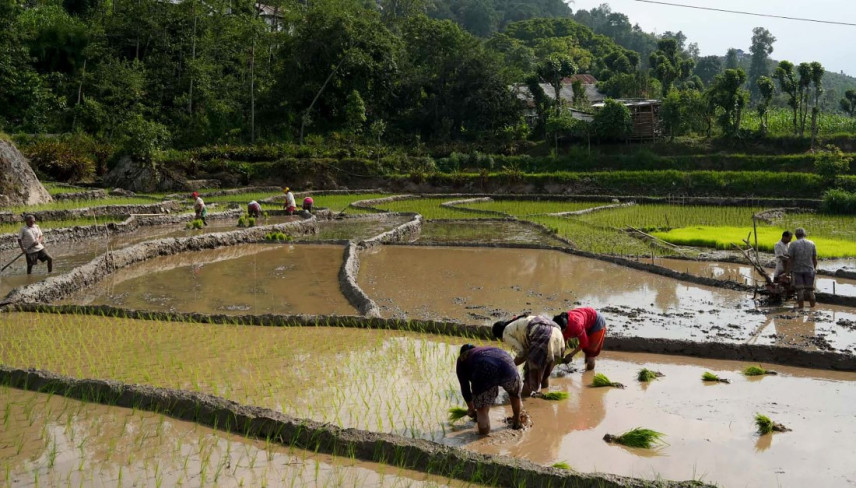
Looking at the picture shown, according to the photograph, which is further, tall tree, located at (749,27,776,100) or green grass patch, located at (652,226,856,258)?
tall tree, located at (749,27,776,100)

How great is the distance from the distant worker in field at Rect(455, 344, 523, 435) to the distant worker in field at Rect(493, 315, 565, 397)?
0.54 meters

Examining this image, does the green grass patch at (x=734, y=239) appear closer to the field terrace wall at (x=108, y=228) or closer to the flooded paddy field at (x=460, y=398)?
the flooded paddy field at (x=460, y=398)

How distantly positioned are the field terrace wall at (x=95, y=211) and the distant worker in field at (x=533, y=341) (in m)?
17.0

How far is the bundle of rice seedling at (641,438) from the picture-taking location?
5652mm

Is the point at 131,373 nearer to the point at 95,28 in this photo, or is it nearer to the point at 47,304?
the point at 47,304

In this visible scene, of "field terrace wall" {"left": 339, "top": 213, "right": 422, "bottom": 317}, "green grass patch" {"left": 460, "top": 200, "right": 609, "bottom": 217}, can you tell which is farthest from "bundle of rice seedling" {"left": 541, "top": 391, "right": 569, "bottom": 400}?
"green grass patch" {"left": 460, "top": 200, "right": 609, "bottom": 217}

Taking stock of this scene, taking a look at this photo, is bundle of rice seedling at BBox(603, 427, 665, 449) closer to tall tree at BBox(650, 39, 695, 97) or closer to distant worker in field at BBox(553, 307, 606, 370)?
distant worker in field at BBox(553, 307, 606, 370)

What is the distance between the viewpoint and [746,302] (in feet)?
36.7

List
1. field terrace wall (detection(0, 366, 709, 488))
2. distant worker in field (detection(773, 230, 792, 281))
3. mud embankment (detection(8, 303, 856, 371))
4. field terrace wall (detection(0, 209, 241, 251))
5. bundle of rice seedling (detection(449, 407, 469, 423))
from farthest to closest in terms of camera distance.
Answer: field terrace wall (detection(0, 209, 241, 251)), distant worker in field (detection(773, 230, 792, 281)), mud embankment (detection(8, 303, 856, 371)), bundle of rice seedling (detection(449, 407, 469, 423)), field terrace wall (detection(0, 366, 709, 488))

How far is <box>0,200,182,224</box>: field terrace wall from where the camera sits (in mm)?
19406

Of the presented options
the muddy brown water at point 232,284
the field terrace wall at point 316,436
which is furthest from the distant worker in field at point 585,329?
the muddy brown water at point 232,284

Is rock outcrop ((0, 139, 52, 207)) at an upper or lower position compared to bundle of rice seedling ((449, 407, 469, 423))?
upper

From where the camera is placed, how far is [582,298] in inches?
466

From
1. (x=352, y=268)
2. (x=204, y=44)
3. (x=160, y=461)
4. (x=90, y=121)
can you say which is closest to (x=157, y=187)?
(x=90, y=121)
